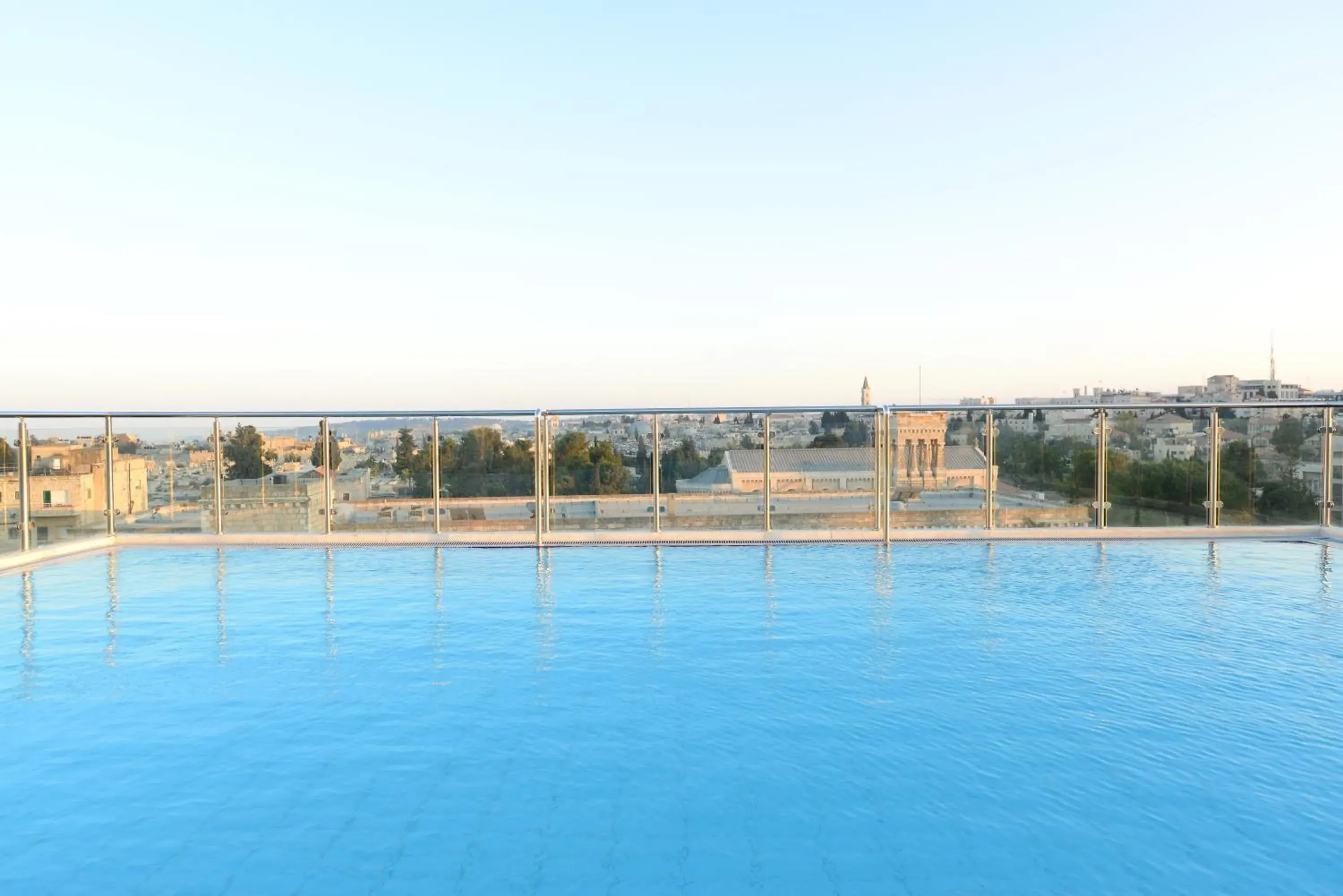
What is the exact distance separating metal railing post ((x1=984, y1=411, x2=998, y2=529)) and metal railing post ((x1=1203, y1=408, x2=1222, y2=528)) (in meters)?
2.09

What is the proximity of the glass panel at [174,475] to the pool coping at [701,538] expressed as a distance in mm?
144

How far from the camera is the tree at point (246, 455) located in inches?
322

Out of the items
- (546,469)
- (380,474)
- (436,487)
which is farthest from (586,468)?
(380,474)

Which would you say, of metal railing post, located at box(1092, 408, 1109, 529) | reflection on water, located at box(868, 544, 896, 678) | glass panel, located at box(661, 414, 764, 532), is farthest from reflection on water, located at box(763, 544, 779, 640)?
metal railing post, located at box(1092, 408, 1109, 529)

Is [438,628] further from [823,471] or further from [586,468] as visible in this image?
[823,471]

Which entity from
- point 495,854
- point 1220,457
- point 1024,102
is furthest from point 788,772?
point 1024,102

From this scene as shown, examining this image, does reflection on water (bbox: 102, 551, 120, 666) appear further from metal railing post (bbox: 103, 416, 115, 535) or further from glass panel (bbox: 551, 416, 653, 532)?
glass panel (bbox: 551, 416, 653, 532)

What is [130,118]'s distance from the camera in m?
10.5

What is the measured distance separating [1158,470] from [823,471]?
3325 millimetres

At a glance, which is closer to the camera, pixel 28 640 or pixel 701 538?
pixel 28 640

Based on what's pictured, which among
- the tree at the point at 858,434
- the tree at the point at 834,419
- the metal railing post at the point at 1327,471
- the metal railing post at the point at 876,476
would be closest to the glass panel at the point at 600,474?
the tree at the point at 834,419

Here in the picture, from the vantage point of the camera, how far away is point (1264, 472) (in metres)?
8.25

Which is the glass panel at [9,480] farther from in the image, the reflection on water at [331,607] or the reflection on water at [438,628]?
the reflection on water at [438,628]

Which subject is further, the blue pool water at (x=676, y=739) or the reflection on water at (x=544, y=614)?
the reflection on water at (x=544, y=614)
